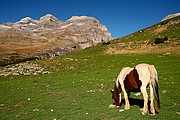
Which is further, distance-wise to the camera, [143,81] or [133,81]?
[133,81]

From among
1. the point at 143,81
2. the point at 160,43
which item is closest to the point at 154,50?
the point at 160,43

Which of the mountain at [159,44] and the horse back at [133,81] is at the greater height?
the mountain at [159,44]

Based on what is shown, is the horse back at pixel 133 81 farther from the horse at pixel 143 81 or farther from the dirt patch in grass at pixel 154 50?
the dirt patch in grass at pixel 154 50

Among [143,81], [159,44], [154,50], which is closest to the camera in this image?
[143,81]

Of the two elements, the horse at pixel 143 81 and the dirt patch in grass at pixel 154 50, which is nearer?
the horse at pixel 143 81

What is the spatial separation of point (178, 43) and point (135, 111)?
47.8m

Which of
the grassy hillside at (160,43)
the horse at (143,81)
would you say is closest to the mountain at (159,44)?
the grassy hillside at (160,43)

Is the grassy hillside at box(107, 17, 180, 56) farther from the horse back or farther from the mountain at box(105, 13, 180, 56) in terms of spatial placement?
the horse back

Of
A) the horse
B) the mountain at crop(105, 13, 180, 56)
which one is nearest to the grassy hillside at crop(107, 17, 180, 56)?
the mountain at crop(105, 13, 180, 56)

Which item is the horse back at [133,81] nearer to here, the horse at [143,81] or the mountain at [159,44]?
the horse at [143,81]

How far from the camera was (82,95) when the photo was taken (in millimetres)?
18781

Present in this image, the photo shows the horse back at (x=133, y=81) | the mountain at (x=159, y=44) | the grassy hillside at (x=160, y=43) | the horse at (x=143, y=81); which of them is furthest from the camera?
the grassy hillside at (x=160, y=43)

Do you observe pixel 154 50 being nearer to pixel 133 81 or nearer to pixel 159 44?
pixel 159 44

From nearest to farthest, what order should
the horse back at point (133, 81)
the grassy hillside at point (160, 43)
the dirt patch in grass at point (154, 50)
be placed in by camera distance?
the horse back at point (133, 81)
the dirt patch in grass at point (154, 50)
the grassy hillside at point (160, 43)
